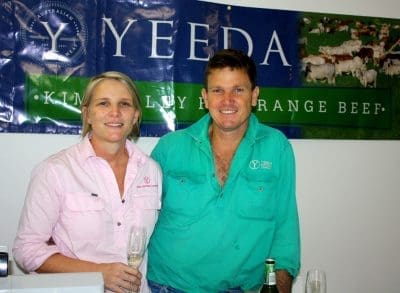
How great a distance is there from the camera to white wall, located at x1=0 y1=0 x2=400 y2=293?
2.96m

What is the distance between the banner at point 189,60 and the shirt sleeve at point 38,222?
0.79 meters

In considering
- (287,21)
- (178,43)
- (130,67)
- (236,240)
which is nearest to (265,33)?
(287,21)

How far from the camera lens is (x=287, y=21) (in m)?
2.81

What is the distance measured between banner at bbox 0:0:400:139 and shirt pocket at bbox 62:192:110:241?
0.82m

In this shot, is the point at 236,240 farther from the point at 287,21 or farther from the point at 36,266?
the point at 287,21

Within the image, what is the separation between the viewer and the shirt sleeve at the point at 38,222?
1.72 meters

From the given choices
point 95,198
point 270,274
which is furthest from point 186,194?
point 270,274

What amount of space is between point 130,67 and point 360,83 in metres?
1.38

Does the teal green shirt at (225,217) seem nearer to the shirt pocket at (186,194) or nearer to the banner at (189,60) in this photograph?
the shirt pocket at (186,194)

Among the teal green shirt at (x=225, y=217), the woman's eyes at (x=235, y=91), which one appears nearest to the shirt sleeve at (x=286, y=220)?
the teal green shirt at (x=225, y=217)

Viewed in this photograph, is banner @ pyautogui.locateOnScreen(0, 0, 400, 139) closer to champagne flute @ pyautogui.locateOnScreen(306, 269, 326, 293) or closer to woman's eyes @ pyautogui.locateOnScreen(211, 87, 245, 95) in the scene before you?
woman's eyes @ pyautogui.locateOnScreen(211, 87, 245, 95)

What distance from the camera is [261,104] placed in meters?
2.76

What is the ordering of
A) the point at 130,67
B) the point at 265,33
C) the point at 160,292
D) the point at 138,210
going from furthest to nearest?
the point at 265,33 < the point at 130,67 < the point at 160,292 < the point at 138,210

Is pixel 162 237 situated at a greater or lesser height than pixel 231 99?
lesser
